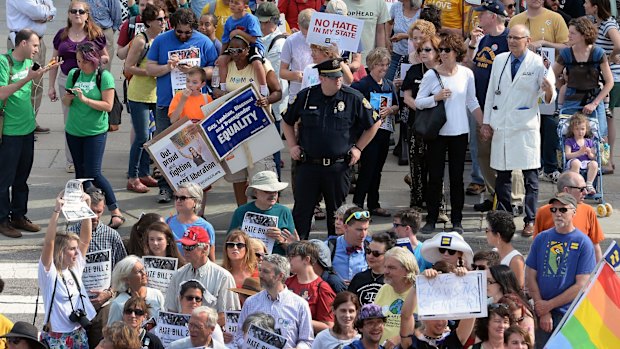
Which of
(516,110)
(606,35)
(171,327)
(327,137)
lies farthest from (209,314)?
(606,35)

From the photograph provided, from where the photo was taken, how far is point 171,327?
1048cm

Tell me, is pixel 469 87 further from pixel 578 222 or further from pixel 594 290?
pixel 594 290

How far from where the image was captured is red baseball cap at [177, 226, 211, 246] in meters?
Result: 11.4

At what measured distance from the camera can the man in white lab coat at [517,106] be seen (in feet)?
46.4

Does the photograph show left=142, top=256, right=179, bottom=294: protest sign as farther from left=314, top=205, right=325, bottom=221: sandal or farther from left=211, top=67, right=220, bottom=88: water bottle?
left=211, top=67, right=220, bottom=88: water bottle

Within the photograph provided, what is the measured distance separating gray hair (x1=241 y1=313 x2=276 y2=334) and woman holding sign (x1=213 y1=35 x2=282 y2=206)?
4.47 metres

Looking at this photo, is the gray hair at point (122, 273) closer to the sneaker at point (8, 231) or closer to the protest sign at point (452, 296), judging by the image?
the protest sign at point (452, 296)

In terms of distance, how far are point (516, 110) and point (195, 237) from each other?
416 centimetres

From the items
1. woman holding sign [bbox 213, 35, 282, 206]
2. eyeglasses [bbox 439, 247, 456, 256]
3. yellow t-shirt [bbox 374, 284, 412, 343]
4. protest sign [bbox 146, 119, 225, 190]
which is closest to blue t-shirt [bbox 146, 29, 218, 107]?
woman holding sign [bbox 213, 35, 282, 206]

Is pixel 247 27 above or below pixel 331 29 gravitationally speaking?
below

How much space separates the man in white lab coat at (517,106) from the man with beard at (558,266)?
108 inches

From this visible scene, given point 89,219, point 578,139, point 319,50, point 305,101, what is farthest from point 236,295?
point 578,139

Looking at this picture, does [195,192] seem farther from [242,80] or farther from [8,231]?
[8,231]

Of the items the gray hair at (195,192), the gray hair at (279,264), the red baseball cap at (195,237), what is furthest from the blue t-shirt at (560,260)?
the gray hair at (195,192)
